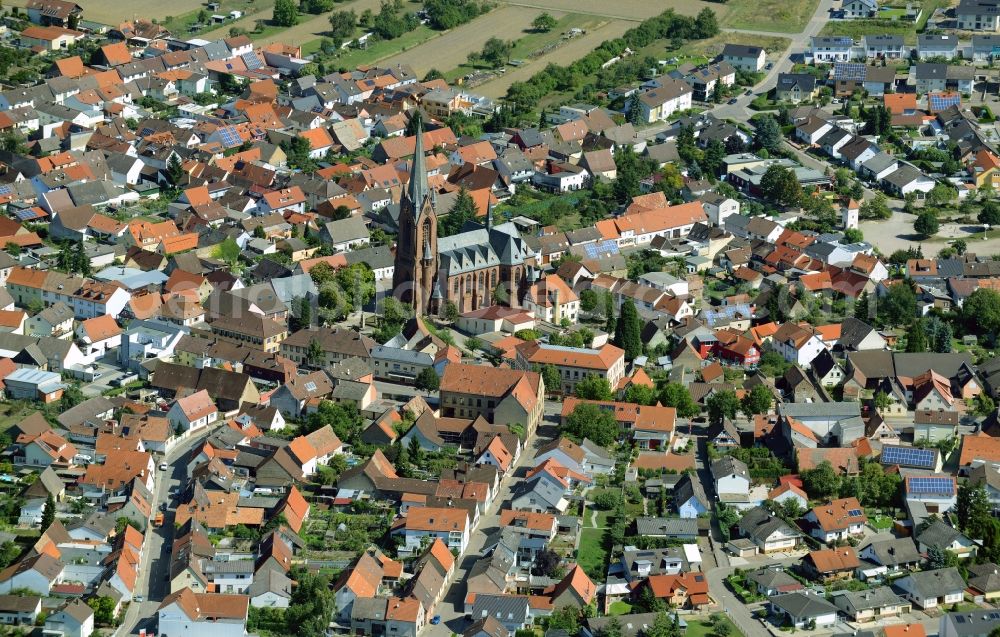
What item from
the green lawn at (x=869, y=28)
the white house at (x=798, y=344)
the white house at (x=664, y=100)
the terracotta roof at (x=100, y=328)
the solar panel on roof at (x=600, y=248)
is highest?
the terracotta roof at (x=100, y=328)

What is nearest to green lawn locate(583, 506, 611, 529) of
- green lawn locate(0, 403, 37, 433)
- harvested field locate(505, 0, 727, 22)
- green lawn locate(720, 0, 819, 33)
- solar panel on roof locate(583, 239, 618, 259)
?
green lawn locate(0, 403, 37, 433)

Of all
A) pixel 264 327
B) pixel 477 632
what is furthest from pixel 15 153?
pixel 477 632

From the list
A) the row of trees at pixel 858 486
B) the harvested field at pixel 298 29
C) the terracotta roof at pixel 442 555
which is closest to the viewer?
the terracotta roof at pixel 442 555

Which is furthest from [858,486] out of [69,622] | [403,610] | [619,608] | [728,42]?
[728,42]

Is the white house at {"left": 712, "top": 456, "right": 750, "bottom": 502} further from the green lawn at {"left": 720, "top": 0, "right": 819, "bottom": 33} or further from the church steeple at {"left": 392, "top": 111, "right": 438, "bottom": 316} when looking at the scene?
the green lawn at {"left": 720, "top": 0, "right": 819, "bottom": 33}

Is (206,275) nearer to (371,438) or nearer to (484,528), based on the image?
(371,438)

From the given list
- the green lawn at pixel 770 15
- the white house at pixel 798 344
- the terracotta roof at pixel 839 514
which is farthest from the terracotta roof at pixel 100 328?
the green lawn at pixel 770 15

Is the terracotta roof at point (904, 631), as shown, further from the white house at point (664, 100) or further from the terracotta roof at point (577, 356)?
the white house at point (664, 100)
